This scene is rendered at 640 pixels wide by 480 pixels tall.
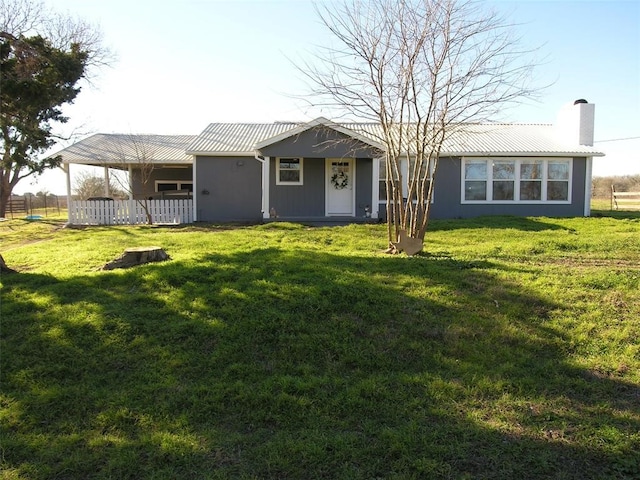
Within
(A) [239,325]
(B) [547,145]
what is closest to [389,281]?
(A) [239,325]

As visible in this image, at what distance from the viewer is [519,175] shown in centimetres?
1675

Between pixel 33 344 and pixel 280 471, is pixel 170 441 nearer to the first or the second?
pixel 280 471

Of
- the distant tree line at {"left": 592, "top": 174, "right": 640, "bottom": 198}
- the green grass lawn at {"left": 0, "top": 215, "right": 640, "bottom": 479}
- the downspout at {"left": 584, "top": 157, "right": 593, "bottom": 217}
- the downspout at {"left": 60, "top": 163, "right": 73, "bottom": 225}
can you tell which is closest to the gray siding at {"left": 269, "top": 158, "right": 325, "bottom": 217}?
the downspout at {"left": 60, "top": 163, "right": 73, "bottom": 225}

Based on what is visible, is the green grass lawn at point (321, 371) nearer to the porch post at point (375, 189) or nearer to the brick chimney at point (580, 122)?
the porch post at point (375, 189)

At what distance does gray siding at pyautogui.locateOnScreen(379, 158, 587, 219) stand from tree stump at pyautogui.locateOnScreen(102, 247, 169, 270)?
11.5 m

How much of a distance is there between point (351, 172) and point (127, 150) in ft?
30.3

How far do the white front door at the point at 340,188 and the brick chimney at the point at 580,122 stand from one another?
28.8 feet

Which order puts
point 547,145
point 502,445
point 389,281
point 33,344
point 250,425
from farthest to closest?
point 547,145 → point 389,281 → point 33,344 → point 250,425 → point 502,445

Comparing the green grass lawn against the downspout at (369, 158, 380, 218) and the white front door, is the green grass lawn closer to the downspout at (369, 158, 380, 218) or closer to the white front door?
the downspout at (369, 158, 380, 218)

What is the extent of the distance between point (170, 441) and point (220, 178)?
44.9 ft

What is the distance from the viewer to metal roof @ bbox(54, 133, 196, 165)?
16969 mm

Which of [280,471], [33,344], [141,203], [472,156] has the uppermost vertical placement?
[472,156]

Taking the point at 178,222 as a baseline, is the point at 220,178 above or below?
above

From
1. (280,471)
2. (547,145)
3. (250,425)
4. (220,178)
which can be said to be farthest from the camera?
(547,145)
